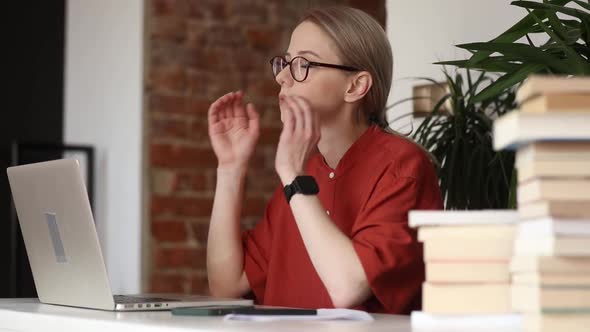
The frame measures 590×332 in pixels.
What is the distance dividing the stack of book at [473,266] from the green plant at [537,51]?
103 cm

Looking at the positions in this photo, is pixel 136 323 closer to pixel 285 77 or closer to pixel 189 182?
pixel 285 77

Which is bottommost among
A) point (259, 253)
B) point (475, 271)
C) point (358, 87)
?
point (259, 253)

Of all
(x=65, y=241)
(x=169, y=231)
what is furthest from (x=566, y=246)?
(x=169, y=231)

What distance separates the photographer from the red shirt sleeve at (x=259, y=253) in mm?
2654

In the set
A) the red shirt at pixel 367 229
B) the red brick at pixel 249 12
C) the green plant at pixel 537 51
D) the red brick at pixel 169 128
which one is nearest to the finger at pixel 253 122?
the red shirt at pixel 367 229

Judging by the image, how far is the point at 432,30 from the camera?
3.58 metres

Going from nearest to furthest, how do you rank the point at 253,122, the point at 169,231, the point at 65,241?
1. the point at 65,241
2. the point at 253,122
3. the point at 169,231

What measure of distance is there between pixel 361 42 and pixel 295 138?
381 millimetres

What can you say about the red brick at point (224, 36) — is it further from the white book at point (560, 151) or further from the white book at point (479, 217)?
the white book at point (560, 151)

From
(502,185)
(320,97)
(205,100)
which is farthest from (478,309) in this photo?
(205,100)

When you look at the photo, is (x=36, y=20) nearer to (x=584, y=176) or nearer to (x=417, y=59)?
(x=417, y=59)

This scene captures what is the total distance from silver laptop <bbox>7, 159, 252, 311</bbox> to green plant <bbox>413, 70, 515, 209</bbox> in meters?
1.15

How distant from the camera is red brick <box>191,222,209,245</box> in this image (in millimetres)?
4570

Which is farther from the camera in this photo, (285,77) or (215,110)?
(215,110)
